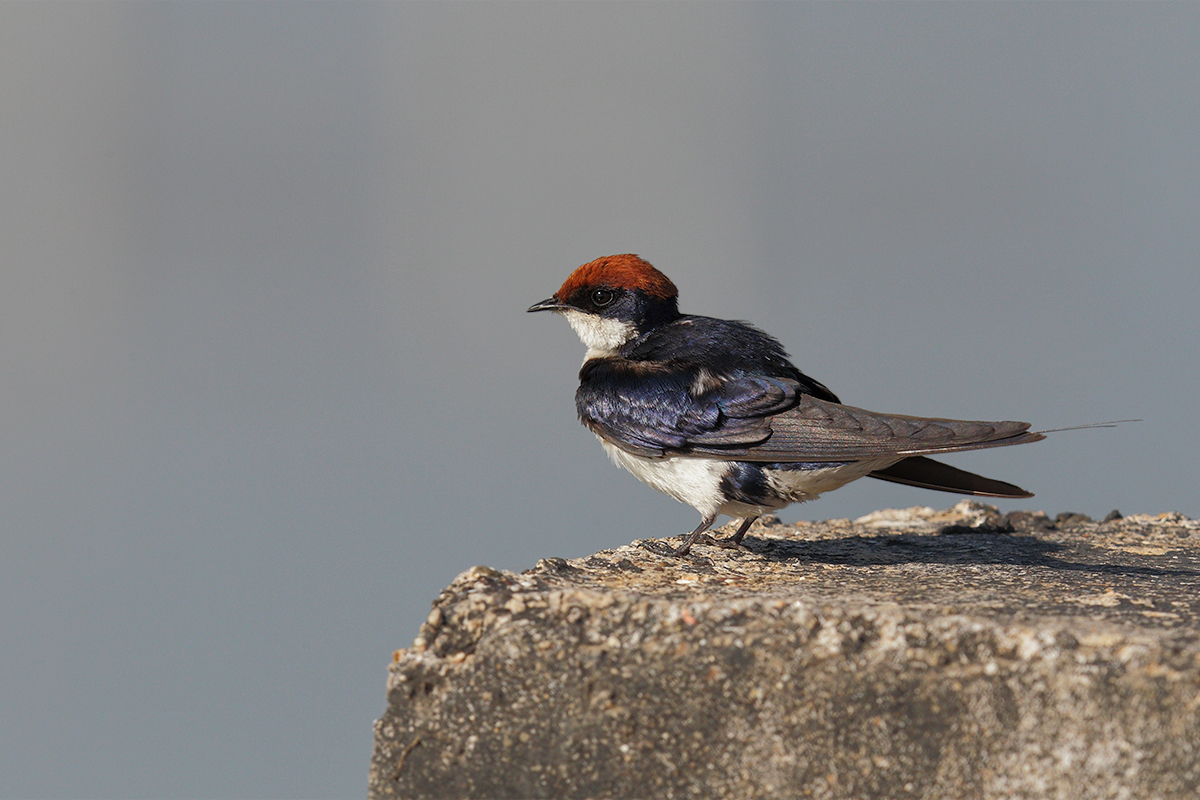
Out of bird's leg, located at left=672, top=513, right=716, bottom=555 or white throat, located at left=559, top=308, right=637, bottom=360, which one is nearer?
bird's leg, located at left=672, top=513, right=716, bottom=555

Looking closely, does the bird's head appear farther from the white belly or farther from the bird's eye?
the white belly

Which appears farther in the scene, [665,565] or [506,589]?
[665,565]

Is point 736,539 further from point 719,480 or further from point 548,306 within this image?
point 548,306

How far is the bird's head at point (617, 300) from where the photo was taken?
176 inches

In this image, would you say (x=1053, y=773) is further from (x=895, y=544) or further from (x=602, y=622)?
(x=895, y=544)

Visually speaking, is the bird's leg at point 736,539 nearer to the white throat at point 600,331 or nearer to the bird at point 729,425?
the bird at point 729,425

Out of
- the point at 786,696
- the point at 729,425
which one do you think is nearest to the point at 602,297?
the point at 729,425

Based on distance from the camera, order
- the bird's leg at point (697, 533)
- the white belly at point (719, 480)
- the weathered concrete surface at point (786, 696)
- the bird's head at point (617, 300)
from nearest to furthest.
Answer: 1. the weathered concrete surface at point (786, 696)
2. the white belly at point (719, 480)
3. the bird's leg at point (697, 533)
4. the bird's head at point (617, 300)

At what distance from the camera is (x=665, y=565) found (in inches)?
150

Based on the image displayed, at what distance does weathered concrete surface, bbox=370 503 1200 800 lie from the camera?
9.25 ft

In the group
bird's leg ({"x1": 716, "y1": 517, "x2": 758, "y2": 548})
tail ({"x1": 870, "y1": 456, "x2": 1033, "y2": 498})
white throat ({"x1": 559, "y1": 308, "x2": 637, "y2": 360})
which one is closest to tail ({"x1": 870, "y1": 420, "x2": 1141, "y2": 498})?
tail ({"x1": 870, "y1": 456, "x2": 1033, "y2": 498})

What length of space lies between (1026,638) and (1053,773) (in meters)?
0.33

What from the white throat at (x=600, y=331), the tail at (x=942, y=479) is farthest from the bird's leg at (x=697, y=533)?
the white throat at (x=600, y=331)

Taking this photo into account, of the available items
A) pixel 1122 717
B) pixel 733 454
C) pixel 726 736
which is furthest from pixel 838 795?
pixel 733 454
